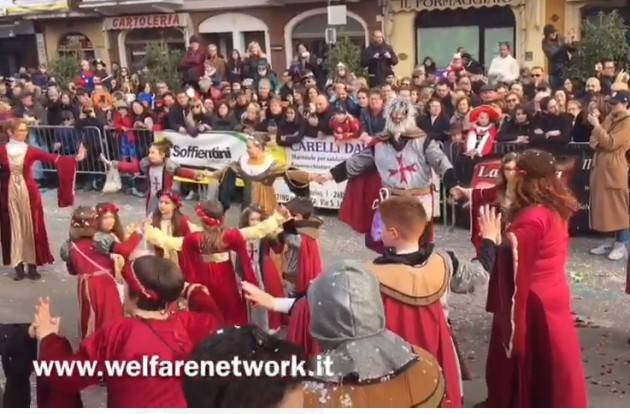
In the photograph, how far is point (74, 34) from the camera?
504 inches

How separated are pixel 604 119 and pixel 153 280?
4579 mm

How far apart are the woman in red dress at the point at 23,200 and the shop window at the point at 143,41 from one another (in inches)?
254

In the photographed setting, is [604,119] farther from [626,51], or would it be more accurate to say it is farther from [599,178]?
[626,51]

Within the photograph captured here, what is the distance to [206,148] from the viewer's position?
28.8 ft

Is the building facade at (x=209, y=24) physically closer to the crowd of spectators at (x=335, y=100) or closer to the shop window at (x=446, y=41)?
the shop window at (x=446, y=41)

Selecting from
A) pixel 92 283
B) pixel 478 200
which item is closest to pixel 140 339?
pixel 92 283

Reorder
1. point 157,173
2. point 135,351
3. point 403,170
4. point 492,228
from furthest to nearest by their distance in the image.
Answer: point 157,173 < point 403,170 < point 492,228 < point 135,351

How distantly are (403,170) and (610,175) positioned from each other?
1.83 meters

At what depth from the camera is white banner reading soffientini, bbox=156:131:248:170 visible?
8.56 m

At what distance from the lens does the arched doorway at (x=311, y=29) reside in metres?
13.1

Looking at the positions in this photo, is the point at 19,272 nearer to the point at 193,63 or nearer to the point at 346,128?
the point at 346,128

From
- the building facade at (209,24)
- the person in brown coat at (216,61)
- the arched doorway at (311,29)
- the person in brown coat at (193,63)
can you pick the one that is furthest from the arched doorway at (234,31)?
the person in brown coat at (216,61)

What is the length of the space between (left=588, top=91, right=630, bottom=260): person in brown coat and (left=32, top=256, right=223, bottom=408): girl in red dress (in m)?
3.99

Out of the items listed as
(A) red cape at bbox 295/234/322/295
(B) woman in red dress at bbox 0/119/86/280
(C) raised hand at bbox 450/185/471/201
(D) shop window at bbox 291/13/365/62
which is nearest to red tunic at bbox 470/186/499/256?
(C) raised hand at bbox 450/185/471/201
